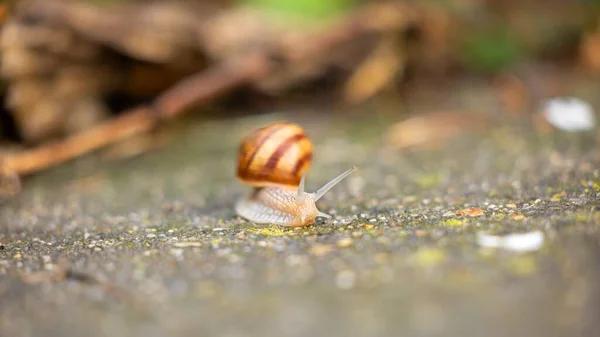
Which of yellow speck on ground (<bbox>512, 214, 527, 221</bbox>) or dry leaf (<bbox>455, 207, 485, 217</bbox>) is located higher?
yellow speck on ground (<bbox>512, 214, 527, 221</bbox>)

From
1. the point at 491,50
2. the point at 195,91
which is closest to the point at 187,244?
the point at 195,91

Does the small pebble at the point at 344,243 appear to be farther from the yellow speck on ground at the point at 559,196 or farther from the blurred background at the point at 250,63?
the blurred background at the point at 250,63

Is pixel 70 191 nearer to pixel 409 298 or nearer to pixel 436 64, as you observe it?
pixel 409 298

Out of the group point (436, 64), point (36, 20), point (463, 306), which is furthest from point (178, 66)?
point (463, 306)

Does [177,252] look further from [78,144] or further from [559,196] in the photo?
[78,144]

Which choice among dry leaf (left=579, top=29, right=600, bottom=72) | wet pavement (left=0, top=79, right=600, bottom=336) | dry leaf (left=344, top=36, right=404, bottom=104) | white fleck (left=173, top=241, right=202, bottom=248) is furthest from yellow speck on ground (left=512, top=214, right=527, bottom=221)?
dry leaf (left=579, top=29, right=600, bottom=72)

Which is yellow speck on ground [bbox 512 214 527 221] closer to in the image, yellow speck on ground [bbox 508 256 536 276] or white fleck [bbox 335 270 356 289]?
yellow speck on ground [bbox 508 256 536 276]
